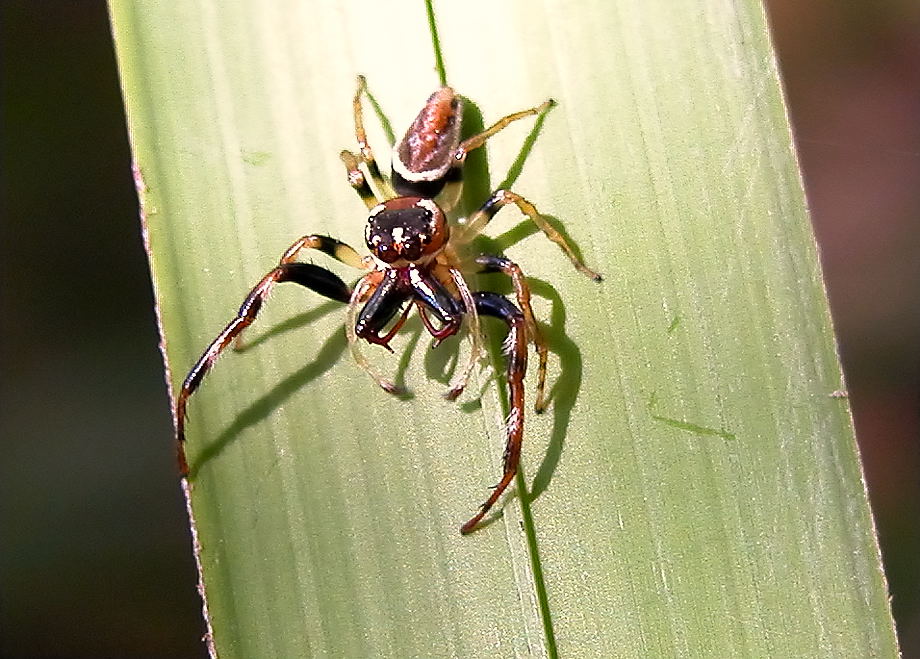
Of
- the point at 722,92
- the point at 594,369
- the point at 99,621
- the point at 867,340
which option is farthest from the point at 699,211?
the point at 99,621

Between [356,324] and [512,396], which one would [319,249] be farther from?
[512,396]

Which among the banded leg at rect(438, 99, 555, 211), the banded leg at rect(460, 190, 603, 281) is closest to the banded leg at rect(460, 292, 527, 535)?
the banded leg at rect(460, 190, 603, 281)

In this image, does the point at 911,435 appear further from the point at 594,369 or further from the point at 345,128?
the point at 345,128

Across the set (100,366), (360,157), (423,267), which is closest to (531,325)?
(423,267)

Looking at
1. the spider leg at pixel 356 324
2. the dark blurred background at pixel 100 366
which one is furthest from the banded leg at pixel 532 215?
the dark blurred background at pixel 100 366

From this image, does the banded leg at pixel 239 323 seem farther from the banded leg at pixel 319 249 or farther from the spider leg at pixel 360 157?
the spider leg at pixel 360 157

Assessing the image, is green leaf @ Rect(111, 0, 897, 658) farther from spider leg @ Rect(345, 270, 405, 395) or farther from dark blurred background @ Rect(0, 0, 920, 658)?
dark blurred background @ Rect(0, 0, 920, 658)
